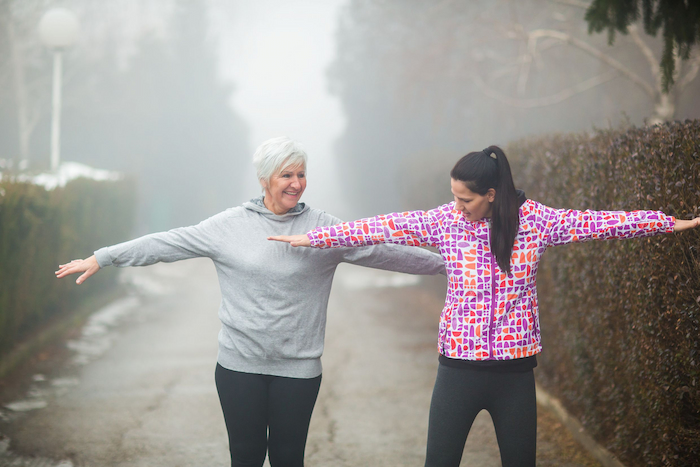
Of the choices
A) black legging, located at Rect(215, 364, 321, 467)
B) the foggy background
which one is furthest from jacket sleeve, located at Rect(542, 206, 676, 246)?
the foggy background

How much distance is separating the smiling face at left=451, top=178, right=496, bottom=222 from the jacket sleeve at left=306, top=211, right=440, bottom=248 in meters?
0.18

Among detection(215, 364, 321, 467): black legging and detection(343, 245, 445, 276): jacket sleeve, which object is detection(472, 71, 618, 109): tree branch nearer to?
detection(343, 245, 445, 276): jacket sleeve

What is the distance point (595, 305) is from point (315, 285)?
8.44 feet

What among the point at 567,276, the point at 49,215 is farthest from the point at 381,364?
the point at 49,215

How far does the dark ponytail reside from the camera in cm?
283

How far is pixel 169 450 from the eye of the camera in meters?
5.16

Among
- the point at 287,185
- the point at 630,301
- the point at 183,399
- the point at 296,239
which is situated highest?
the point at 287,185

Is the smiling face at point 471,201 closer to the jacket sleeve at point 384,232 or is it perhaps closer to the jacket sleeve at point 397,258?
the jacket sleeve at point 384,232

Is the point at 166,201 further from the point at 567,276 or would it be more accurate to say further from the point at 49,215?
the point at 567,276

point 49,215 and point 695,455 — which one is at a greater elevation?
point 49,215

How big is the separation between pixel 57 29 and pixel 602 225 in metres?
12.7

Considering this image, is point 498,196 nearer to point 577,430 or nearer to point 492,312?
point 492,312

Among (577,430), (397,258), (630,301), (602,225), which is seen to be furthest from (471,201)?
(577,430)

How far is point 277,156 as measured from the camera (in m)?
3.17
